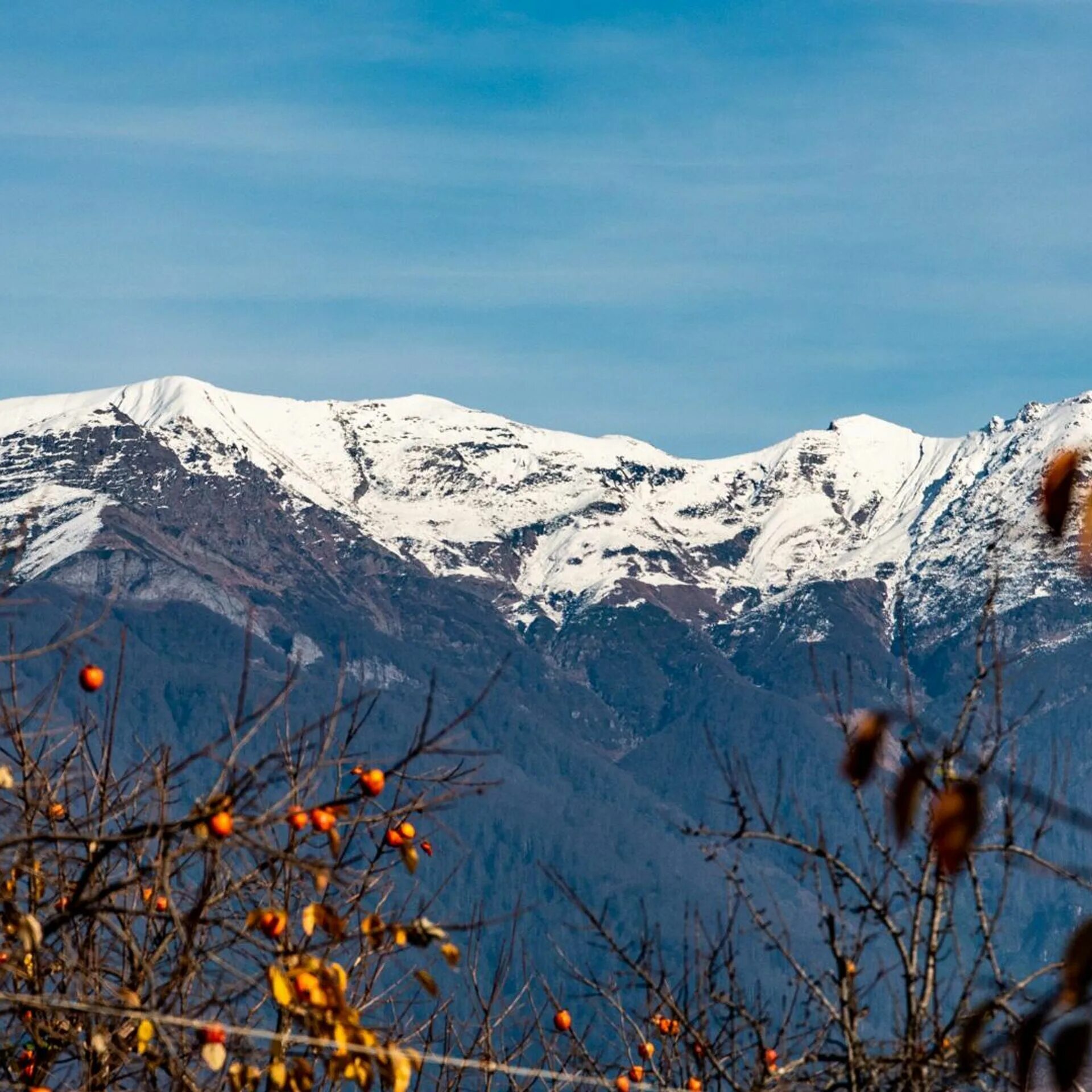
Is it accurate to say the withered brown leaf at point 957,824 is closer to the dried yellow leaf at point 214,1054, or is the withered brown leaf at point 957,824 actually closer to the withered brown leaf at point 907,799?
the withered brown leaf at point 907,799

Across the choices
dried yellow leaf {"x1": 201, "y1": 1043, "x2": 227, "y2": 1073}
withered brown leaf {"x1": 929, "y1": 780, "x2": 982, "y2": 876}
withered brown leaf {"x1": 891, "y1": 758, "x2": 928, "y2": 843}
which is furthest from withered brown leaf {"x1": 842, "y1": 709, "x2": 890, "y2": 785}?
dried yellow leaf {"x1": 201, "y1": 1043, "x2": 227, "y2": 1073}

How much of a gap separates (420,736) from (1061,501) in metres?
4.78

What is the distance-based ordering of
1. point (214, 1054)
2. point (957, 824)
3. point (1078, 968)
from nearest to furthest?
point (1078, 968) → point (957, 824) → point (214, 1054)

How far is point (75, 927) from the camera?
1125cm

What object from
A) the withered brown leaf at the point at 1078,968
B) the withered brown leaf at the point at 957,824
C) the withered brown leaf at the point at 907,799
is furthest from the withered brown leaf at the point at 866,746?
the withered brown leaf at the point at 1078,968

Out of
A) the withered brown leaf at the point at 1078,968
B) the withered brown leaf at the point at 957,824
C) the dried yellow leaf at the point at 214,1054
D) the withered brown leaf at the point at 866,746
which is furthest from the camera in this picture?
the dried yellow leaf at the point at 214,1054

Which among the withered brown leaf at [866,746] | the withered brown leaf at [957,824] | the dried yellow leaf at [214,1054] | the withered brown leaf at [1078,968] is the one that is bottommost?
the dried yellow leaf at [214,1054]

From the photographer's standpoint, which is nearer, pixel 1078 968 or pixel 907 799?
pixel 1078 968

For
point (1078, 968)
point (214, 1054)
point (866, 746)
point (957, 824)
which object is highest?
point (866, 746)

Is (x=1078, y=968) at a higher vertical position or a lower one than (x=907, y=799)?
lower

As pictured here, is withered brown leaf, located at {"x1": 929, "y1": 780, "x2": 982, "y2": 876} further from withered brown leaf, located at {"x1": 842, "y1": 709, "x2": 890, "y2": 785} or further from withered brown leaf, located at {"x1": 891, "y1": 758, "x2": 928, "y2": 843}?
withered brown leaf, located at {"x1": 842, "y1": 709, "x2": 890, "y2": 785}

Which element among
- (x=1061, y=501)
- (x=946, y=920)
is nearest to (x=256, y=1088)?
(x=946, y=920)

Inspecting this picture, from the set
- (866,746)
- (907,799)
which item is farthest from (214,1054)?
(907,799)

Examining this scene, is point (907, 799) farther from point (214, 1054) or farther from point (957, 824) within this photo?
point (214, 1054)
